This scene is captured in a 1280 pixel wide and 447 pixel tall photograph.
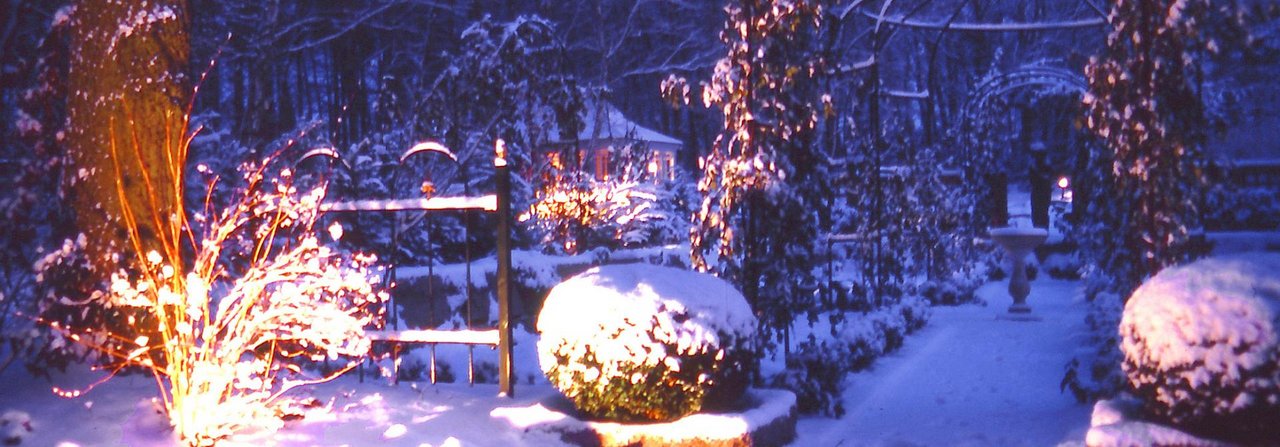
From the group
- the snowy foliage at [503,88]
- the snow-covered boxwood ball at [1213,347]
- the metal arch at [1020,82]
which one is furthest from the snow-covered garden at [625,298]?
the metal arch at [1020,82]

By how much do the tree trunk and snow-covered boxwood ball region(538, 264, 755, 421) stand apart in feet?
7.08

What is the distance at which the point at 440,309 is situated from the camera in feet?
30.7

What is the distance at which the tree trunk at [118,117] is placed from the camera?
15.9 feet

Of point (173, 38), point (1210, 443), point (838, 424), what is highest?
point (173, 38)

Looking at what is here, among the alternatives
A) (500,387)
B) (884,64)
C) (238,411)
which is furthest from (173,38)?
(884,64)

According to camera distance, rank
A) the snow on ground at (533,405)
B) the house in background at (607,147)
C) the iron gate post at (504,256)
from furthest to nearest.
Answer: the house in background at (607,147) < the iron gate post at (504,256) < the snow on ground at (533,405)

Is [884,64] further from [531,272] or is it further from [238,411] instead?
[238,411]

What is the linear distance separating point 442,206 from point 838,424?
2.76 metres

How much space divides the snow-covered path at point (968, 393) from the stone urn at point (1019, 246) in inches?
16.7

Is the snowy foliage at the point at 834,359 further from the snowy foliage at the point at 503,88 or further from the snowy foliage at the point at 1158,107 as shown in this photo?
the snowy foliage at the point at 503,88

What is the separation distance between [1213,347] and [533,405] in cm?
325

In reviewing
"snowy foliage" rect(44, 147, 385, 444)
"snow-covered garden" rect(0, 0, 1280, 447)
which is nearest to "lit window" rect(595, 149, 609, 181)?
"snow-covered garden" rect(0, 0, 1280, 447)

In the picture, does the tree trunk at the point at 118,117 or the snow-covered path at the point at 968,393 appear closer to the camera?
A: the tree trunk at the point at 118,117

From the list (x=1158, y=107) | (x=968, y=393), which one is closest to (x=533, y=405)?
(x=968, y=393)
